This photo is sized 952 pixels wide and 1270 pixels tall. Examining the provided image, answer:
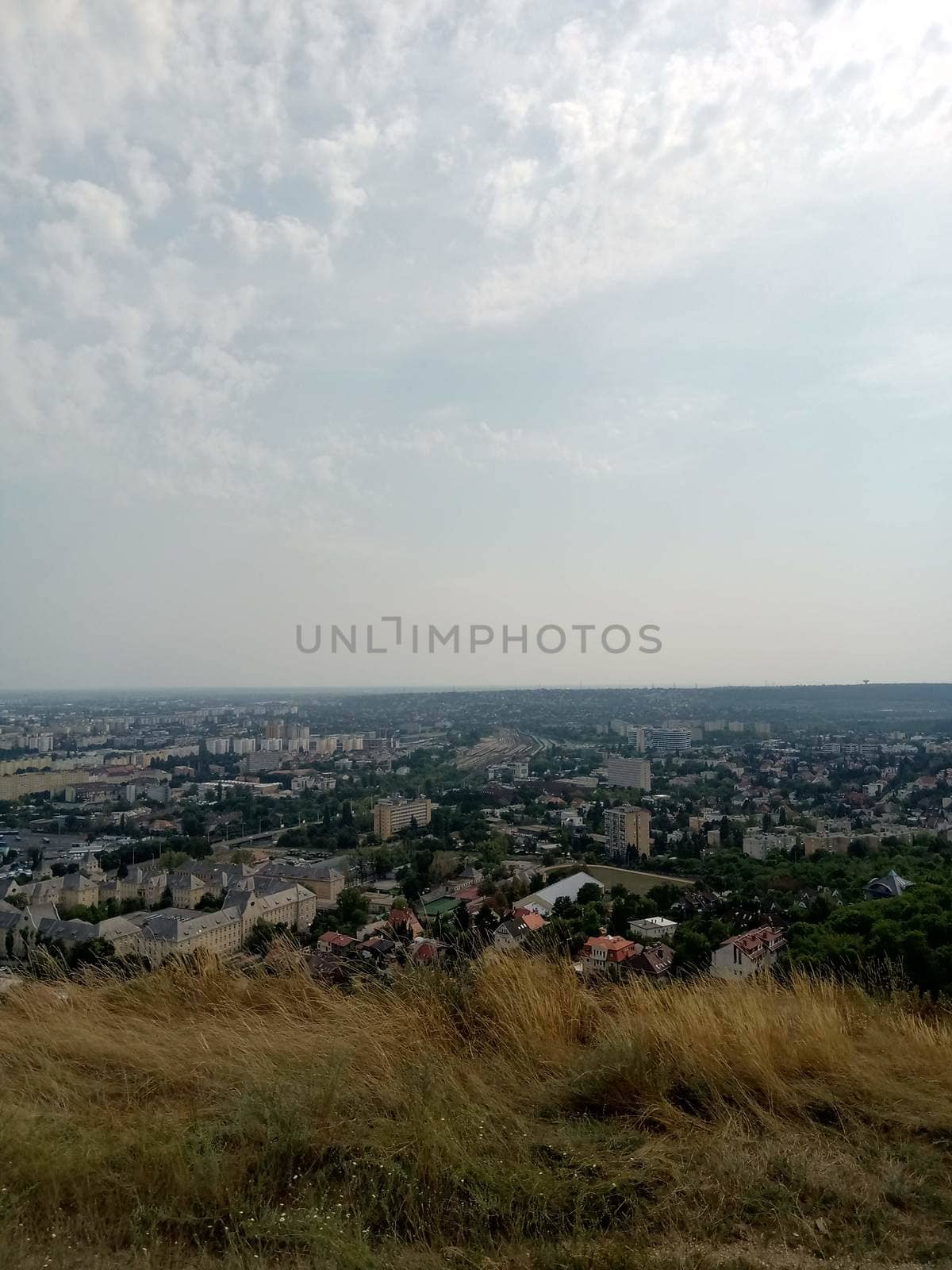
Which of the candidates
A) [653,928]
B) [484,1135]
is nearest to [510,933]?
[484,1135]

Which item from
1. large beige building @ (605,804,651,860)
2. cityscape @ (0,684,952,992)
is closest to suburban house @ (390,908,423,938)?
cityscape @ (0,684,952,992)

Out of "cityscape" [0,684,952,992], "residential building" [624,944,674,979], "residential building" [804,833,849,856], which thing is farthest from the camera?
"residential building" [804,833,849,856]

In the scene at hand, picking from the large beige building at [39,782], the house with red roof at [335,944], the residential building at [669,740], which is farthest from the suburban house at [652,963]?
the residential building at [669,740]

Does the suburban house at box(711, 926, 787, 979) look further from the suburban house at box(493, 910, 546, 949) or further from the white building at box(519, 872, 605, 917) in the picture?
the white building at box(519, 872, 605, 917)

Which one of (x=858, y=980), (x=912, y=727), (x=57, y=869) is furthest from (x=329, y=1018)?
(x=912, y=727)

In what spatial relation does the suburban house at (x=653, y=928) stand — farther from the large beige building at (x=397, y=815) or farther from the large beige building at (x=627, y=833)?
the large beige building at (x=397, y=815)

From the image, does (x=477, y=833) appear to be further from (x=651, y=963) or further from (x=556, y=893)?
(x=651, y=963)

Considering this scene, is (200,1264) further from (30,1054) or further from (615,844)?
(615,844)
